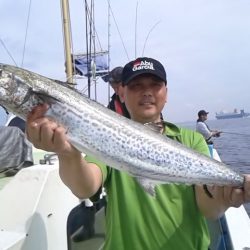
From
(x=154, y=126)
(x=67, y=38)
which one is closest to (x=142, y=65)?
(x=154, y=126)

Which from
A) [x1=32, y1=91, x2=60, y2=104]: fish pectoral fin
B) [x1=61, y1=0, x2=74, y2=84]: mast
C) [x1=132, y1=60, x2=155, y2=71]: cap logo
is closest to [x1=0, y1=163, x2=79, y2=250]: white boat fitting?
[x1=32, y1=91, x2=60, y2=104]: fish pectoral fin

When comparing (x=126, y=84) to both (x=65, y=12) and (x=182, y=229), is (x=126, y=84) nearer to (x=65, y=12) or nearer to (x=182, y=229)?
(x=182, y=229)

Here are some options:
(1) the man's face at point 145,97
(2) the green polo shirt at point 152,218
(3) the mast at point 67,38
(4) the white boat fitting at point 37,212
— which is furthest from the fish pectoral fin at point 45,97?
(3) the mast at point 67,38

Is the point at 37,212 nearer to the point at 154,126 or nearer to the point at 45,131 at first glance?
the point at 45,131

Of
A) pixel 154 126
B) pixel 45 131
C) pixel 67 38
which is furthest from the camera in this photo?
pixel 67 38

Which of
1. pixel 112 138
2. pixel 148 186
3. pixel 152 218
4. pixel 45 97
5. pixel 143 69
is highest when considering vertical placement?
pixel 143 69

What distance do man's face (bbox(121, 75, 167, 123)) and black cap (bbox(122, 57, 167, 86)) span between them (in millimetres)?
33

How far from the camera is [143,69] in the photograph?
3182 millimetres

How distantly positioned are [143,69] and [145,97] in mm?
240

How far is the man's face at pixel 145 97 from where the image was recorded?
3.10 m

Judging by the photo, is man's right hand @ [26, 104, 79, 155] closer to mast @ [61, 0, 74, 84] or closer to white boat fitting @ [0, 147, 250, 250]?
white boat fitting @ [0, 147, 250, 250]

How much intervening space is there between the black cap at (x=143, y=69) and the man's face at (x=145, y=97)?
0.03 m

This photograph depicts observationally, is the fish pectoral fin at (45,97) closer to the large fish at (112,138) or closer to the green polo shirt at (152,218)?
the large fish at (112,138)

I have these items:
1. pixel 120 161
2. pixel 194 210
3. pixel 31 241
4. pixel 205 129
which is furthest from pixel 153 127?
pixel 205 129
